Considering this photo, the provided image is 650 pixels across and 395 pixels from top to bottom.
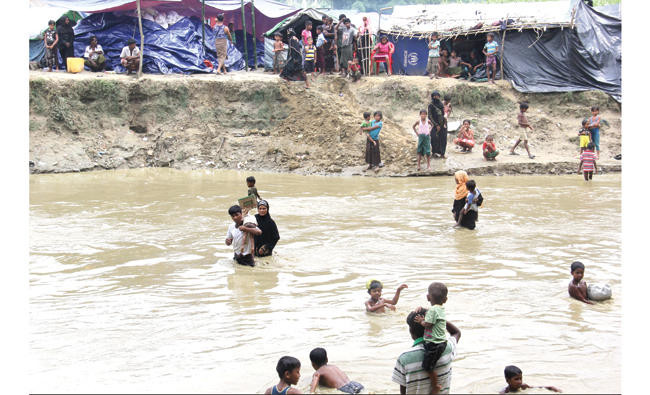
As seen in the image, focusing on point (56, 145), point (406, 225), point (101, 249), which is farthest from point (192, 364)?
point (56, 145)

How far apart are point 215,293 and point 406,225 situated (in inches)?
176

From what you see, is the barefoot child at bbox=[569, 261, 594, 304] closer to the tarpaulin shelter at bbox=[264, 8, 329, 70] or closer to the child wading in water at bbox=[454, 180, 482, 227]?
Answer: the child wading in water at bbox=[454, 180, 482, 227]

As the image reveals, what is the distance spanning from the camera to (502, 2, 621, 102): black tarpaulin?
63.1ft

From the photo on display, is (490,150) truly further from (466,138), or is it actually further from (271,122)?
(271,122)

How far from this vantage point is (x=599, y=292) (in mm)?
6570

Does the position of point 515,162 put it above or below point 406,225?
above

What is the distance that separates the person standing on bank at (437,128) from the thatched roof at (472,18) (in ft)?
15.3

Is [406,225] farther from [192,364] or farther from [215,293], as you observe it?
[192,364]

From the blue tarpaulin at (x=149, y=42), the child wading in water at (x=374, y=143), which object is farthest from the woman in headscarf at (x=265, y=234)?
the blue tarpaulin at (x=149, y=42)

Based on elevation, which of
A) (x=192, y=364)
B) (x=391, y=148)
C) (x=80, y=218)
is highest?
(x=391, y=148)

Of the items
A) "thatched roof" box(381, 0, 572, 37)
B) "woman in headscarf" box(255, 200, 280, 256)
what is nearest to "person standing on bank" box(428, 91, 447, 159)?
"thatched roof" box(381, 0, 572, 37)

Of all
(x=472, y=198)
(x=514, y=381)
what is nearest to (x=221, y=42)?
(x=472, y=198)

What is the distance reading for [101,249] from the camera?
913 centimetres

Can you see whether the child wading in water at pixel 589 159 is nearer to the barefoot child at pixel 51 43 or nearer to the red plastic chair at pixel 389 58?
the red plastic chair at pixel 389 58
